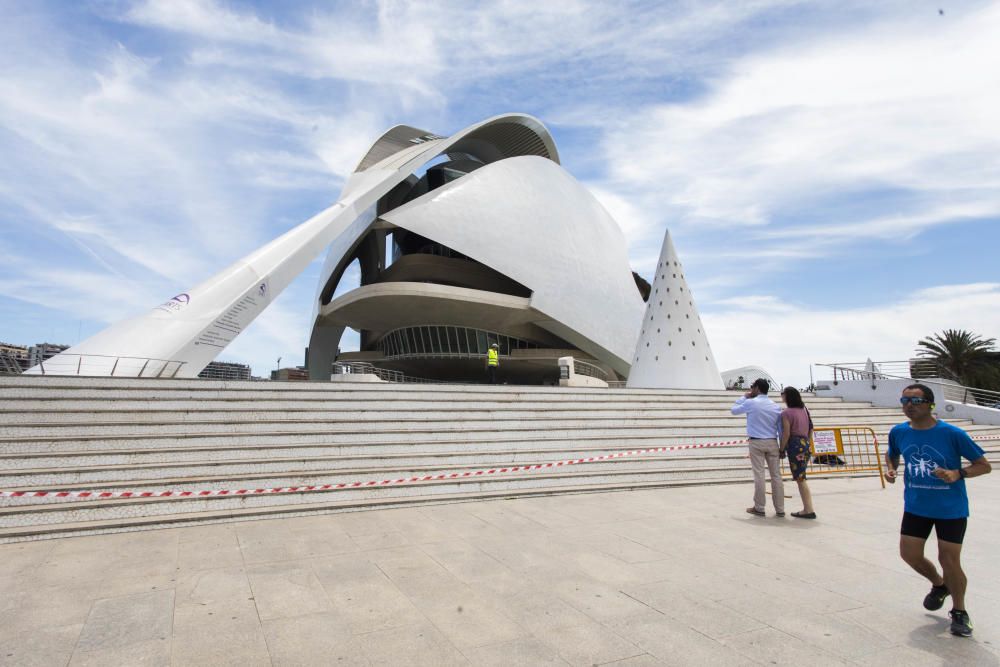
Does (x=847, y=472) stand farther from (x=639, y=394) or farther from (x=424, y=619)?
(x=424, y=619)

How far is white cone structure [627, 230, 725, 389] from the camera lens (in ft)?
56.6

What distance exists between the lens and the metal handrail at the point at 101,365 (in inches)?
412

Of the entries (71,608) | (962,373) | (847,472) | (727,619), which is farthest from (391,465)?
(962,373)

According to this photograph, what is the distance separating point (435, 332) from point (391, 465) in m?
19.2

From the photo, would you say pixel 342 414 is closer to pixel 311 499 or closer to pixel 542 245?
pixel 311 499

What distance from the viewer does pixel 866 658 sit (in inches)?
112

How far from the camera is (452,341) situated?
87.1 feet

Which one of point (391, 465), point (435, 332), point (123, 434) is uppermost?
point (435, 332)

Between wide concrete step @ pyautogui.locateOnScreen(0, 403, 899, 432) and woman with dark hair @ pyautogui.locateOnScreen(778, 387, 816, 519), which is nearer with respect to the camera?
woman with dark hair @ pyautogui.locateOnScreen(778, 387, 816, 519)

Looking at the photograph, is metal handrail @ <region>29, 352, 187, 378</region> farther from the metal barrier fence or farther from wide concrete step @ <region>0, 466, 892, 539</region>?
the metal barrier fence

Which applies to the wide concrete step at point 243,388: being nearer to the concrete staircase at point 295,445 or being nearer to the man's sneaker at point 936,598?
the concrete staircase at point 295,445

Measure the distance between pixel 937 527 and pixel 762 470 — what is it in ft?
9.81

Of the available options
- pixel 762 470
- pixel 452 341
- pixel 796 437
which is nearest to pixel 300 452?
pixel 762 470

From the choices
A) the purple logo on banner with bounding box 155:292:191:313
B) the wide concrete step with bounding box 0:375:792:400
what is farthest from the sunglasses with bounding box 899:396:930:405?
the purple logo on banner with bounding box 155:292:191:313
